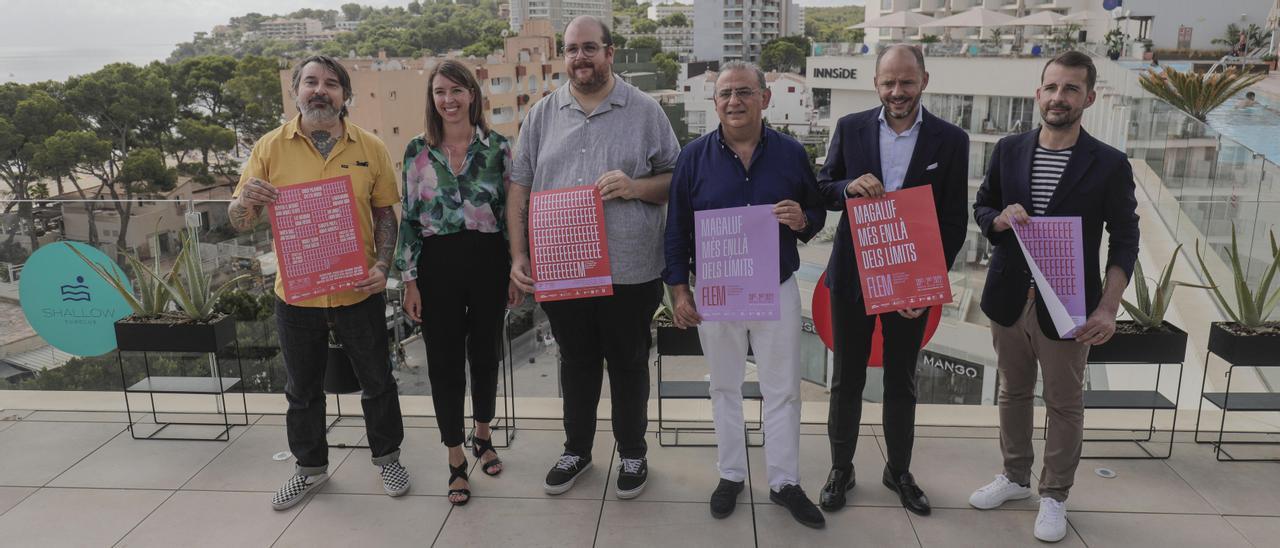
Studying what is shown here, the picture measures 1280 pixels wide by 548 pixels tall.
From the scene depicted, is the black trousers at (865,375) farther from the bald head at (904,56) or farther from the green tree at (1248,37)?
the green tree at (1248,37)

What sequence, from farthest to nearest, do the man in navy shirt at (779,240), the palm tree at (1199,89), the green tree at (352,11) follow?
the green tree at (352,11) → the palm tree at (1199,89) → the man in navy shirt at (779,240)

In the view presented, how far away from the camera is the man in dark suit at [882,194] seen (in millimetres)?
2387

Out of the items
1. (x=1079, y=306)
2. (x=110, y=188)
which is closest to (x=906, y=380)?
(x=1079, y=306)

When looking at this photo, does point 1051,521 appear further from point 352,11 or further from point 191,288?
point 352,11

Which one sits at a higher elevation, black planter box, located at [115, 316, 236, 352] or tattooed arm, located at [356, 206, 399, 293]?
tattooed arm, located at [356, 206, 399, 293]

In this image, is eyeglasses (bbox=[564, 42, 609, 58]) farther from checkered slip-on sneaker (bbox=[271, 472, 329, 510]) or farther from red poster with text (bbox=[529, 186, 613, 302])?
checkered slip-on sneaker (bbox=[271, 472, 329, 510])

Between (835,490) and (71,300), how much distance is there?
379cm

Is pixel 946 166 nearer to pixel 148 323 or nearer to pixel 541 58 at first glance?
pixel 148 323

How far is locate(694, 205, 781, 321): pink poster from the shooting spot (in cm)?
245

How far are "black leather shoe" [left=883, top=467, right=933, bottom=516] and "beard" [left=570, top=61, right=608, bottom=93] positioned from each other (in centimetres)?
175

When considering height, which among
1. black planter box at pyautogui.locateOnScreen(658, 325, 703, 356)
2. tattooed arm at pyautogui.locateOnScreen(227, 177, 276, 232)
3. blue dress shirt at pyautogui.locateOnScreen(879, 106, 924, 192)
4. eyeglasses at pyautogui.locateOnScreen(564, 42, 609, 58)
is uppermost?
eyeglasses at pyautogui.locateOnScreen(564, 42, 609, 58)

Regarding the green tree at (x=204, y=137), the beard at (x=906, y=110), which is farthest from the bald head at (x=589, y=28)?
the green tree at (x=204, y=137)

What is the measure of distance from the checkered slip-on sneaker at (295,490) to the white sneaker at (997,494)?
2.44 metres

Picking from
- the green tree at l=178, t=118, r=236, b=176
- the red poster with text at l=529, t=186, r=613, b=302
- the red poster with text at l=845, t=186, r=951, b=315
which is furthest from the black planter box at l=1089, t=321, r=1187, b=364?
the green tree at l=178, t=118, r=236, b=176
